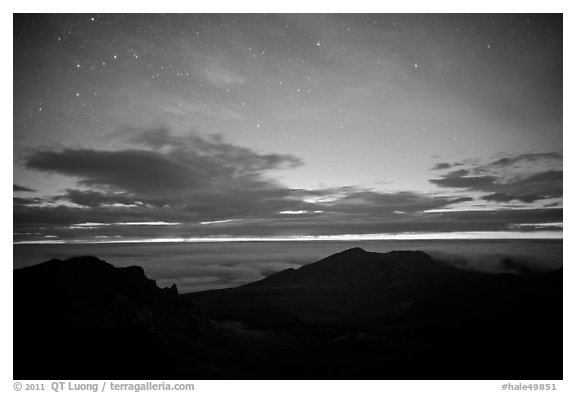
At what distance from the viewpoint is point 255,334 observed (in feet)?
102

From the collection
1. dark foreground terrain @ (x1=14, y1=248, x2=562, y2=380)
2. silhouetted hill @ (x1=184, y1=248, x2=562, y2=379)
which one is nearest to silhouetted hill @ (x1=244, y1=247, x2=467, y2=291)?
silhouetted hill @ (x1=184, y1=248, x2=562, y2=379)

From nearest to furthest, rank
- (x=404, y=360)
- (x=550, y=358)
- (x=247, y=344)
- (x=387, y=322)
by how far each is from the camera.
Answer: (x=550, y=358)
(x=404, y=360)
(x=247, y=344)
(x=387, y=322)

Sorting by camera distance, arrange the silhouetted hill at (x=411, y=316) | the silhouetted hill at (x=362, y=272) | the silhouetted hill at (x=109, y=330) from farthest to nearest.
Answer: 1. the silhouetted hill at (x=362, y=272)
2. the silhouetted hill at (x=411, y=316)
3. the silhouetted hill at (x=109, y=330)

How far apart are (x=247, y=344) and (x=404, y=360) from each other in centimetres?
1587

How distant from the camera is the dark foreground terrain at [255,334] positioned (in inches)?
546

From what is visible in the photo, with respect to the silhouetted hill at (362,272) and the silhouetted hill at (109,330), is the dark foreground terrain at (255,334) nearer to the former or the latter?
the silhouetted hill at (109,330)

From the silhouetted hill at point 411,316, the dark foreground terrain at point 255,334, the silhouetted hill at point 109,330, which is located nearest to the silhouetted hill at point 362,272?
the silhouetted hill at point 411,316

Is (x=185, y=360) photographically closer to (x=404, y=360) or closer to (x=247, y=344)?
(x=247, y=344)

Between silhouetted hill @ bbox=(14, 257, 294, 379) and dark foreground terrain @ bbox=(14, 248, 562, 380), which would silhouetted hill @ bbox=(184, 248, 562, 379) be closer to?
dark foreground terrain @ bbox=(14, 248, 562, 380)

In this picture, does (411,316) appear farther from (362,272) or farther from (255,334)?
(362,272)
